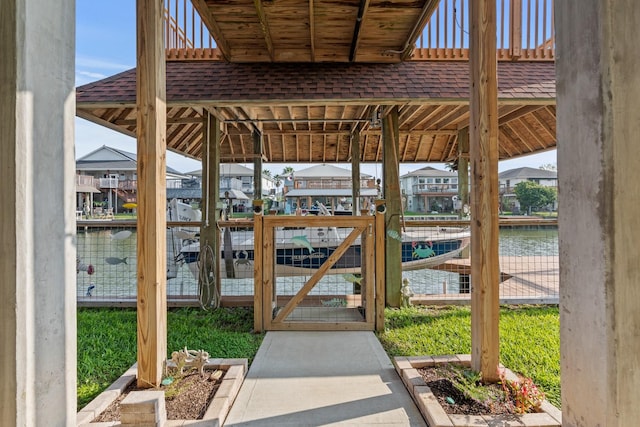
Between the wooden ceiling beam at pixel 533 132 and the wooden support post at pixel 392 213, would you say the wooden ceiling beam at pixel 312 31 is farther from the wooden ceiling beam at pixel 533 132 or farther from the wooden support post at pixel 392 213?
the wooden ceiling beam at pixel 533 132

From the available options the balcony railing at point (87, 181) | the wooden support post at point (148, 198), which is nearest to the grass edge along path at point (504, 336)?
the wooden support post at point (148, 198)

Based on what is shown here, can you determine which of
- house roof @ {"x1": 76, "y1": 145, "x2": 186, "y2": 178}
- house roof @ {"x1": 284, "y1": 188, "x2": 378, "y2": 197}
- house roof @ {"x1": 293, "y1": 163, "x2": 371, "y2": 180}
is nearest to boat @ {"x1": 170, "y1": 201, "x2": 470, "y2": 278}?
house roof @ {"x1": 284, "y1": 188, "x2": 378, "y2": 197}

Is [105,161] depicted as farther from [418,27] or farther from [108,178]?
[418,27]

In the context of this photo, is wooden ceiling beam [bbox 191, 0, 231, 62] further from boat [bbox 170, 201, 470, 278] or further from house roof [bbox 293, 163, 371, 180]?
house roof [bbox 293, 163, 371, 180]

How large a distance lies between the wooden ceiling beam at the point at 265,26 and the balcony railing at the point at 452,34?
947 mm

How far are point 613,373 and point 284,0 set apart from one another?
168 inches

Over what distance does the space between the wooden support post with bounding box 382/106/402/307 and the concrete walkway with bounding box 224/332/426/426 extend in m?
1.31

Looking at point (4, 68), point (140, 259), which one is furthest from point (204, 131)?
point (4, 68)

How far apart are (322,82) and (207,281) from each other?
3211 mm

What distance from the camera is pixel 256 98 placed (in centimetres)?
436

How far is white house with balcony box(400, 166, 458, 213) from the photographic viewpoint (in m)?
44.8

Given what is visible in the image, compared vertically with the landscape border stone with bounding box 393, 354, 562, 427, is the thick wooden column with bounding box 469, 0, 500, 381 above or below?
above

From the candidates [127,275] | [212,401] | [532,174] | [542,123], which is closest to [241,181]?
[532,174]

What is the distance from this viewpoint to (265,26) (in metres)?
4.27
